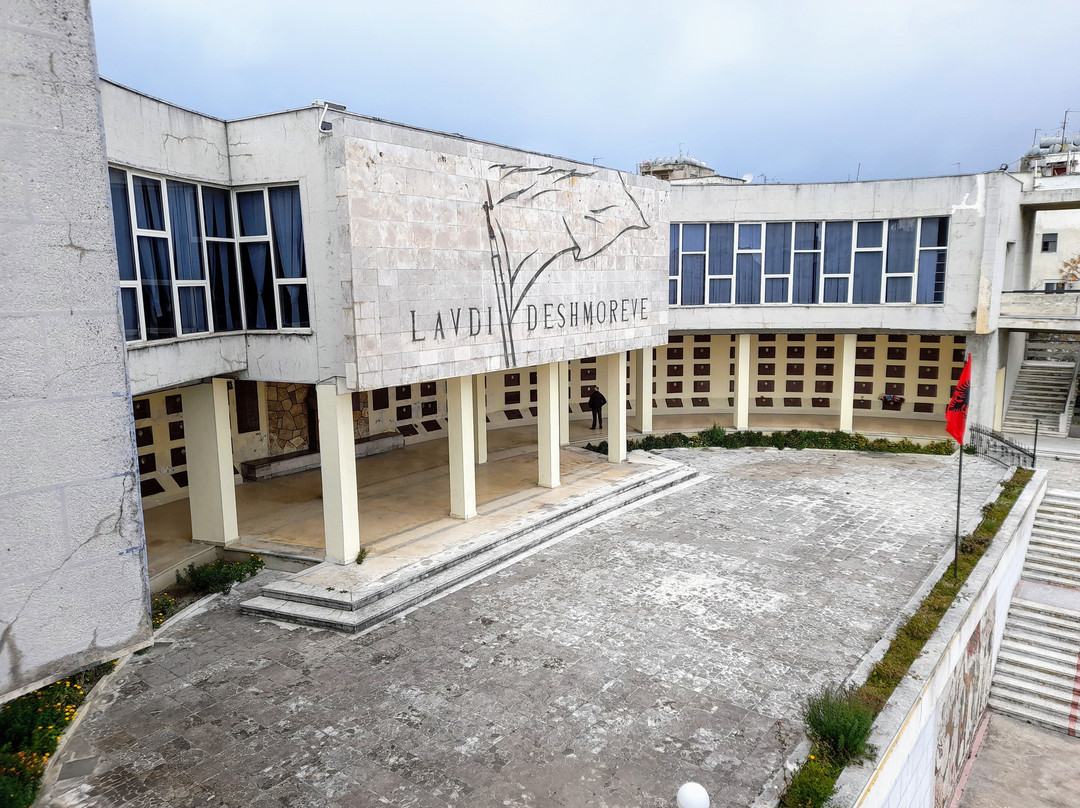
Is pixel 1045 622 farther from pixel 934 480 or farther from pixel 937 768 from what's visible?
pixel 937 768

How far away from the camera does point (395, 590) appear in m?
11.0

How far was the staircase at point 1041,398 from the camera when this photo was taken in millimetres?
22031

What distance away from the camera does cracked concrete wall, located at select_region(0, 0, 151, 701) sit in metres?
3.41

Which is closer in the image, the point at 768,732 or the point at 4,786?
the point at 4,786

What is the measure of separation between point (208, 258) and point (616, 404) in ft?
32.6

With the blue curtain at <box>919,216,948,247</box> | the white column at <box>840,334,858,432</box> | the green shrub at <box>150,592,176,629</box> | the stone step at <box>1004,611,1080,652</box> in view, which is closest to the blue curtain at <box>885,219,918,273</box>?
the blue curtain at <box>919,216,948,247</box>


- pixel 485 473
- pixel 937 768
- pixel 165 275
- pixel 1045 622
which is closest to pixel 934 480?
pixel 1045 622

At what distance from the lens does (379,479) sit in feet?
55.4

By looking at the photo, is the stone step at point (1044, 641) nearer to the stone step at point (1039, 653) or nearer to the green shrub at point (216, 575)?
the stone step at point (1039, 653)

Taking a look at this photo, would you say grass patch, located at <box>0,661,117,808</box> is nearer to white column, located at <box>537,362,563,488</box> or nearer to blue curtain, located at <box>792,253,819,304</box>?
white column, located at <box>537,362,563,488</box>

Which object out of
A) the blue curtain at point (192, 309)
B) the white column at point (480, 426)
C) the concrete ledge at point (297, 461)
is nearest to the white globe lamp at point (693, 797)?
the blue curtain at point (192, 309)

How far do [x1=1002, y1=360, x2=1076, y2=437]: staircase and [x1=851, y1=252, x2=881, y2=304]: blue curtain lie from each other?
21.0 ft

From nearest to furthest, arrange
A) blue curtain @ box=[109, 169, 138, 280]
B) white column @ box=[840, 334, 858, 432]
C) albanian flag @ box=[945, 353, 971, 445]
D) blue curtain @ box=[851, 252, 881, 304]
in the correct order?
blue curtain @ box=[109, 169, 138, 280], albanian flag @ box=[945, 353, 971, 445], blue curtain @ box=[851, 252, 881, 304], white column @ box=[840, 334, 858, 432]

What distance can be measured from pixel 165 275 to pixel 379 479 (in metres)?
7.29
